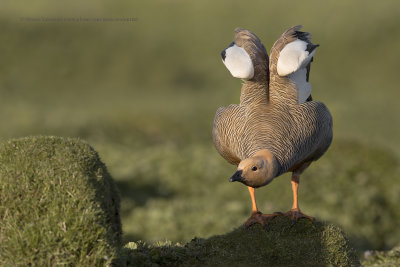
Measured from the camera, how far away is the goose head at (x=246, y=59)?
27.4 feet

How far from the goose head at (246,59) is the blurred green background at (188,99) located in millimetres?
8047

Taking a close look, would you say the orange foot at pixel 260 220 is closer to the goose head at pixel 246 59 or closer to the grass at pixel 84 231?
the grass at pixel 84 231

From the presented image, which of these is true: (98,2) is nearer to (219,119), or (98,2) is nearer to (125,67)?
(125,67)

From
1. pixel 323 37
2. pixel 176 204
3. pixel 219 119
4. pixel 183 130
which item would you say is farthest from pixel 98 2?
pixel 219 119

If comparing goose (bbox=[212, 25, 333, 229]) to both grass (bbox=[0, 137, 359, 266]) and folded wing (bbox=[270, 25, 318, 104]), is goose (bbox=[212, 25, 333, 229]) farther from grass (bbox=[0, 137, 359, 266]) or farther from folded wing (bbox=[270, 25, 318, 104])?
grass (bbox=[0, 137, 359, 266])

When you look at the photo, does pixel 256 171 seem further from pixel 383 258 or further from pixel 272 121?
pixel 383 258

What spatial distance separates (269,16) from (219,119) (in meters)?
54.6

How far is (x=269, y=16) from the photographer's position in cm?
6103

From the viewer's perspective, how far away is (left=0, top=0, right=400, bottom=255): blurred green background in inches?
750

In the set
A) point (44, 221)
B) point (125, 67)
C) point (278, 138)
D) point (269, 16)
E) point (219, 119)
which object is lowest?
point (44, 221)

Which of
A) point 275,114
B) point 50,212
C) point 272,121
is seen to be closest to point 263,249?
point 272,121

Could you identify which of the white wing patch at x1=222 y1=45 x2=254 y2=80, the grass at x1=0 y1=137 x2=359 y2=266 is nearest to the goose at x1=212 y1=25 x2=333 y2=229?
the white wing patch at x1=222 y1=45 x2=254 y2=80

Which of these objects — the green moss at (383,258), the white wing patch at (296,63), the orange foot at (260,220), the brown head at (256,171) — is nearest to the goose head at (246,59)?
the white wing patch at (296,63)

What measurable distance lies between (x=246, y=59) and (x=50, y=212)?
3.83 meters
